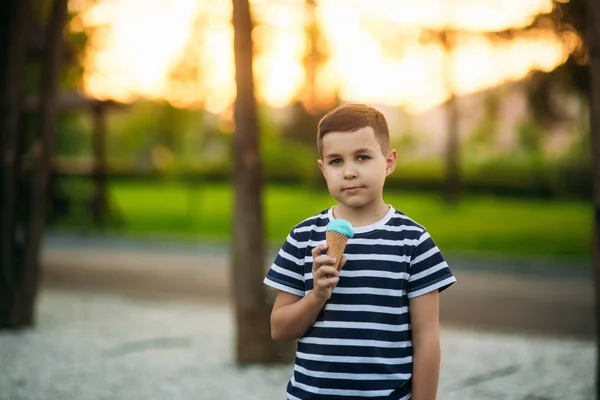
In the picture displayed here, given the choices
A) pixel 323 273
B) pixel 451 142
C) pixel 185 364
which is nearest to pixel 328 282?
pixel 323 273

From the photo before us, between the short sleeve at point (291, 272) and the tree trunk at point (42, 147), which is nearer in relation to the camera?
the short sleeve at point (291, 272)

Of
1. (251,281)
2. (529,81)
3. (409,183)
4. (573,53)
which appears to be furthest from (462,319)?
(409,183)

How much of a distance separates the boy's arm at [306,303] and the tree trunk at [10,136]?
572cm

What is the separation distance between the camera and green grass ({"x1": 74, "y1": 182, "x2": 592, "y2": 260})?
1767 centimetres

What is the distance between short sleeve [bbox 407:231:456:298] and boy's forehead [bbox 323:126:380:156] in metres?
0.30

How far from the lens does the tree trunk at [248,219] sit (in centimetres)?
616

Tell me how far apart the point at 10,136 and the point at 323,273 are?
20.4 ft

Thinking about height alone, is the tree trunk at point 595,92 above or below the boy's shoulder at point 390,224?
above

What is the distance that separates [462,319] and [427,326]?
721cm

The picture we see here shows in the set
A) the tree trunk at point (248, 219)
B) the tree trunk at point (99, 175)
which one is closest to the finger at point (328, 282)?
the tree trunk at point (248, 219)

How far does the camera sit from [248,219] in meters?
6.28

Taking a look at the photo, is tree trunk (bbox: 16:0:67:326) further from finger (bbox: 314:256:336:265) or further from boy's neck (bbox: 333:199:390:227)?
finger (bbox: 314:256:336:265)

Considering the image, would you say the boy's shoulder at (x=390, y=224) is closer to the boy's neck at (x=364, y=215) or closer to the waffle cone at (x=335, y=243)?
the boy's neck at (x=364, y=215)

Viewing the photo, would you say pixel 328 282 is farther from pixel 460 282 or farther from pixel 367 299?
pixel 460 282
